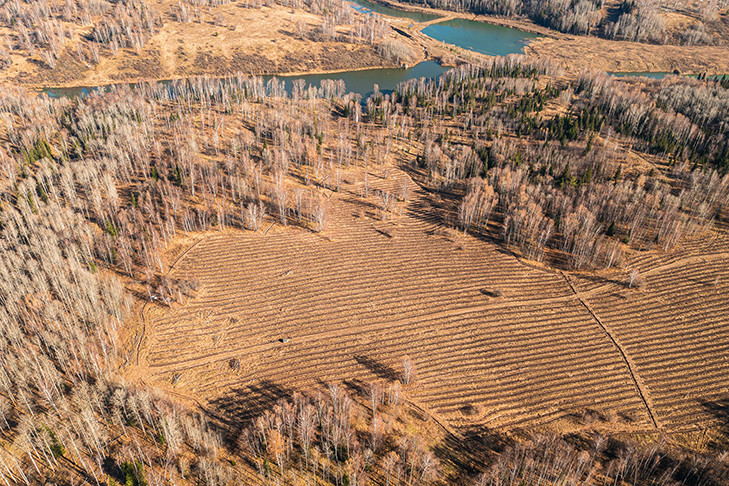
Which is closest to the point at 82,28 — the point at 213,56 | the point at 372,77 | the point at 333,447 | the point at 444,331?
the point at 213,56

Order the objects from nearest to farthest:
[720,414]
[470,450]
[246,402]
→ [470,450] → [246,402] → [720,414]

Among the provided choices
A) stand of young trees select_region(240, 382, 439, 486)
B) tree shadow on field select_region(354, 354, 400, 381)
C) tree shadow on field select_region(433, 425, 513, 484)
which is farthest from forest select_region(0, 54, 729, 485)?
tree shadow on field select_region(354, 354, 400, 381)

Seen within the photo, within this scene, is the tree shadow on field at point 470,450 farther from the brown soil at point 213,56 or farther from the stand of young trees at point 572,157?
the brown soil at point 213,56

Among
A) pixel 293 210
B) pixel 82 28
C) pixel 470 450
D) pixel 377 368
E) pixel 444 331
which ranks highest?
pixel 82 28

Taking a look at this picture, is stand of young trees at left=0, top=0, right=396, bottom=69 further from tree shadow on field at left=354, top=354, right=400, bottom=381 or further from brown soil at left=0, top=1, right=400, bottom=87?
tree shadow on field at left=354, top=354, right=400, bottom=381

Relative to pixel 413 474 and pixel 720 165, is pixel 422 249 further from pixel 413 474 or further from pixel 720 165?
pixel 720 165

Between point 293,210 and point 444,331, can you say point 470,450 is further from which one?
point 293,210
